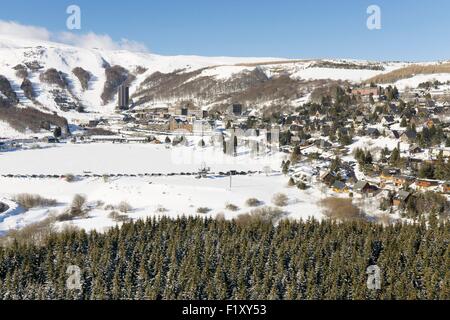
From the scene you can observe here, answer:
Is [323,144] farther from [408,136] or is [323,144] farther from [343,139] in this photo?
[408,136]

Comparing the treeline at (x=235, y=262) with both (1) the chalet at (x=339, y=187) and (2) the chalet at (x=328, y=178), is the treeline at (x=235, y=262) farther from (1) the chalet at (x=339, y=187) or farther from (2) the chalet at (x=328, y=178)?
(2) the chalet at (x=328, y=178)

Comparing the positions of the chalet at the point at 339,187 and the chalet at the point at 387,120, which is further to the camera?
the chalet at the point at 387,120

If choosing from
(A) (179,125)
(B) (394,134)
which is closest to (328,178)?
(B) (394,134)

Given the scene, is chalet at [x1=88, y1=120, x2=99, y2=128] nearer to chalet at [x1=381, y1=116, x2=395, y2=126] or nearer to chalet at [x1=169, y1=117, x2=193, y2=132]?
chalet at [x1=169, y1=117, x2=193, y2=132]

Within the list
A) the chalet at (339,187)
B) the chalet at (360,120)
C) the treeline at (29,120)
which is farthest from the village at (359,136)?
the treeline at (29,120)

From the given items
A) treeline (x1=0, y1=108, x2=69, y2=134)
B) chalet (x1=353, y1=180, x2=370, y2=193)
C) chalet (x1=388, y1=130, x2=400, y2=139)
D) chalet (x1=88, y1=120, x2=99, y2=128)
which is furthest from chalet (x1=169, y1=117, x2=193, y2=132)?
chalet (x1=353, y1=180, x2=370, y2=193)

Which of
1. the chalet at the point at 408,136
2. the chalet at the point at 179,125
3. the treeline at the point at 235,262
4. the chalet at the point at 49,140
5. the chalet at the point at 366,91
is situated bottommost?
the treeline at the point at 235,262
